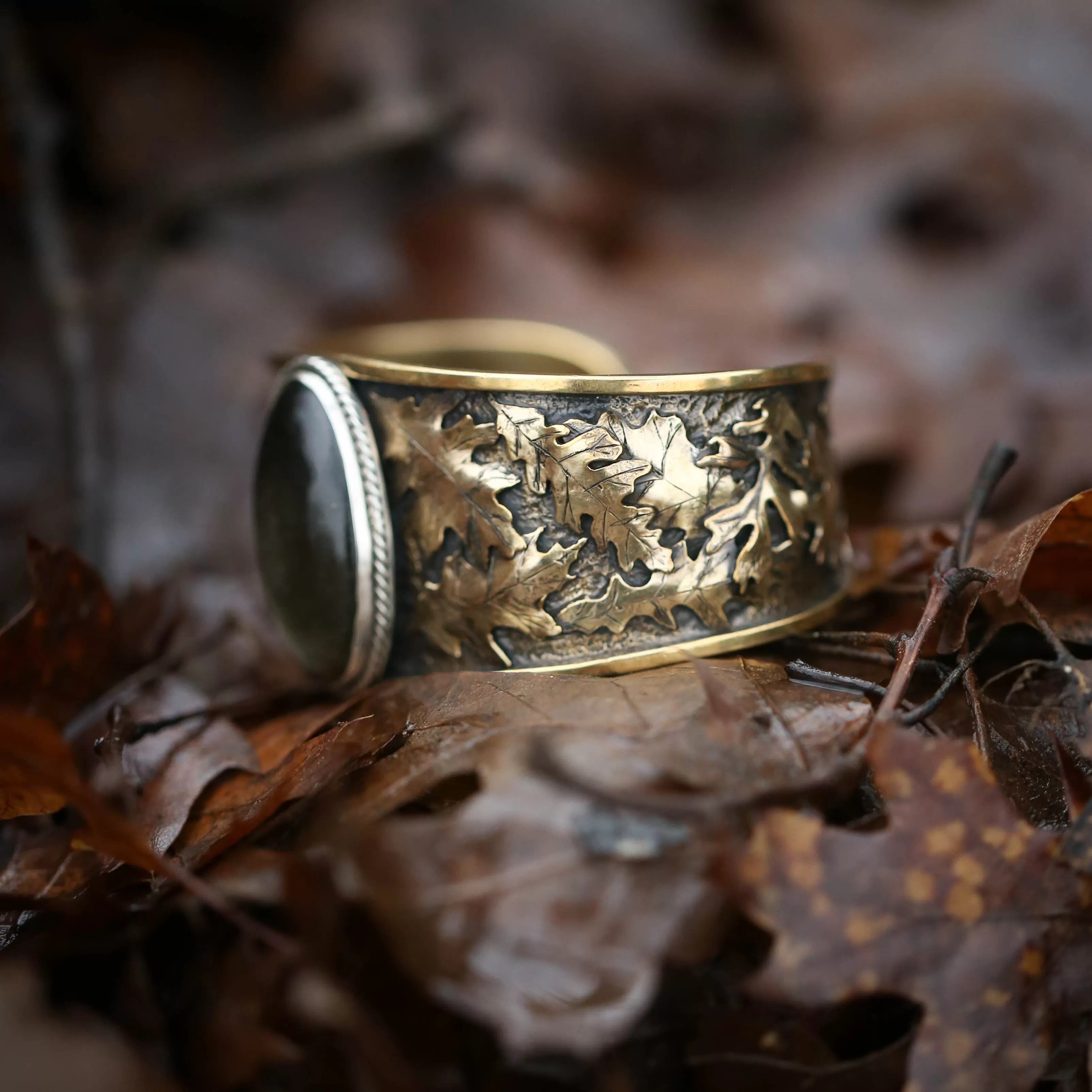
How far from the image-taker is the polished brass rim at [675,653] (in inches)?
53.1

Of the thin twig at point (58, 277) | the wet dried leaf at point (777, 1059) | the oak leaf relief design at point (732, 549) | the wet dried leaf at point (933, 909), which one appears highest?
the thin twig at point (58, 277)

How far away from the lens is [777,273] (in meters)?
3.26

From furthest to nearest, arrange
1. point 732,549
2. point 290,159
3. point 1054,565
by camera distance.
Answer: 1. point 290,159
2. point 732,549
3. point 1054,565

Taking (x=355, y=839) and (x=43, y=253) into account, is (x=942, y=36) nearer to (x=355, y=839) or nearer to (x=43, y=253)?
(x=43, y=253)

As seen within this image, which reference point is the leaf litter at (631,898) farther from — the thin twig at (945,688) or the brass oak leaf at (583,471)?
the brass oak leaf at (583,471)

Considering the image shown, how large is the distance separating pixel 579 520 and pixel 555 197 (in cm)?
232

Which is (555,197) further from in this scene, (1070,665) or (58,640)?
(1070,665)

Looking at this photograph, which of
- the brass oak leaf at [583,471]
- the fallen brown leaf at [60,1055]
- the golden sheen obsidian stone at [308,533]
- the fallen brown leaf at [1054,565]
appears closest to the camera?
the fallen brown leaf at [60,1055]

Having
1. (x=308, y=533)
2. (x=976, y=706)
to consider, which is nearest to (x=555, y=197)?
(x=308, y=533)

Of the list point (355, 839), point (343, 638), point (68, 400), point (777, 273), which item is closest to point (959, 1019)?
point (355, 839)

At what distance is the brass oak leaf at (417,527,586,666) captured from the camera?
1366 millimetres

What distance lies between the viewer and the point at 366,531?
1.43 metres

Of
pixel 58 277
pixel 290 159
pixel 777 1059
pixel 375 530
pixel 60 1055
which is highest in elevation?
pixel 290 159

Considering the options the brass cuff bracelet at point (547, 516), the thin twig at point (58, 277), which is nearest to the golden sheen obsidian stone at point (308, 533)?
the brass cuff bracelet at point (547, 516)
